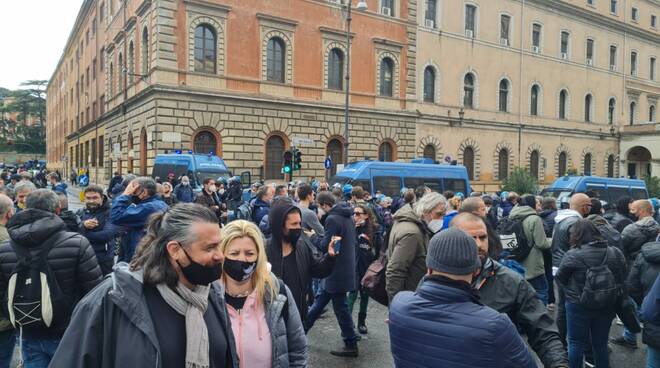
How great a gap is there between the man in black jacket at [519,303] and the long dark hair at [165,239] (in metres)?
1.62

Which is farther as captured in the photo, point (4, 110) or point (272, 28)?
point (4, 110)

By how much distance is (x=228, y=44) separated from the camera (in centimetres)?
2275

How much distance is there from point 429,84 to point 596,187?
13132mm

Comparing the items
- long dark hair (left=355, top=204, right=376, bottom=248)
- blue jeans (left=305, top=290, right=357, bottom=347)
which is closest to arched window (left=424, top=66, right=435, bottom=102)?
long dark hair (left=355, top=204, right=376, bottom=248)

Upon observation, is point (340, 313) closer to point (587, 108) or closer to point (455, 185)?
point (455, 185)

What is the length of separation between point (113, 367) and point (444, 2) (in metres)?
31.6

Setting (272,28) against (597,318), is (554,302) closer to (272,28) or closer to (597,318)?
(597,318)

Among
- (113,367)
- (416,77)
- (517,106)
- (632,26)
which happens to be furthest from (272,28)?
(632,26)

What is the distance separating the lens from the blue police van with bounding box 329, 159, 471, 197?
54.3ft

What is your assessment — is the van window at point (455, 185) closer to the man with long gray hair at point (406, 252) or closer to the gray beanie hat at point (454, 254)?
the man with long gray hair at point (406, 252)

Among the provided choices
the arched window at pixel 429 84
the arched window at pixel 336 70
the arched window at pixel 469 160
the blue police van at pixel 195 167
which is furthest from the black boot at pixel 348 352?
the arched window at pixel 469 160

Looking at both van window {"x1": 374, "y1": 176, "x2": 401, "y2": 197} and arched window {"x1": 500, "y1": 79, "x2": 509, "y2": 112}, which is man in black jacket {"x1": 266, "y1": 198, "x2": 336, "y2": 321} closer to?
van window {"x1": 374, "y1": 176, "x2": 401, "y2": 197}

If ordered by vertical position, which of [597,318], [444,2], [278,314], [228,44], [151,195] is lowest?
[597,318]

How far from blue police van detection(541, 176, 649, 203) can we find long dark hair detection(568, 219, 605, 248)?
50.6 feet
